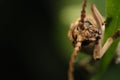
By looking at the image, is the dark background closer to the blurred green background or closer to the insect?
the blurred green background

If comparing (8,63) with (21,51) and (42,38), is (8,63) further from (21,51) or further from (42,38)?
(42,38)

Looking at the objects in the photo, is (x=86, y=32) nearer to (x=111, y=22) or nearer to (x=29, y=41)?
(x=111, y=22)

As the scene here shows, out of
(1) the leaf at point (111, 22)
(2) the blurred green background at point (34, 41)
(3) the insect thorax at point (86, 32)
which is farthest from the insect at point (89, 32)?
(2) the blurred green background at point (34, 41)

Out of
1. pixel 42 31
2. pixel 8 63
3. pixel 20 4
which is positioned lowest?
pixel 8 63

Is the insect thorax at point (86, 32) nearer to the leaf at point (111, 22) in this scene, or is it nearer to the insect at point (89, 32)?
the insect at point (89, 32)

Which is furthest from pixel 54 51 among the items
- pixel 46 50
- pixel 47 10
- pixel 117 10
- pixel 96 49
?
pixel 117 10

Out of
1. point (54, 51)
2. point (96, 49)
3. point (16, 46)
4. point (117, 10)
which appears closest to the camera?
point (117, 10)

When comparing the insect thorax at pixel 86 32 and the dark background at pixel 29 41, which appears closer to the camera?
the insect thorax at pixel 86 32
